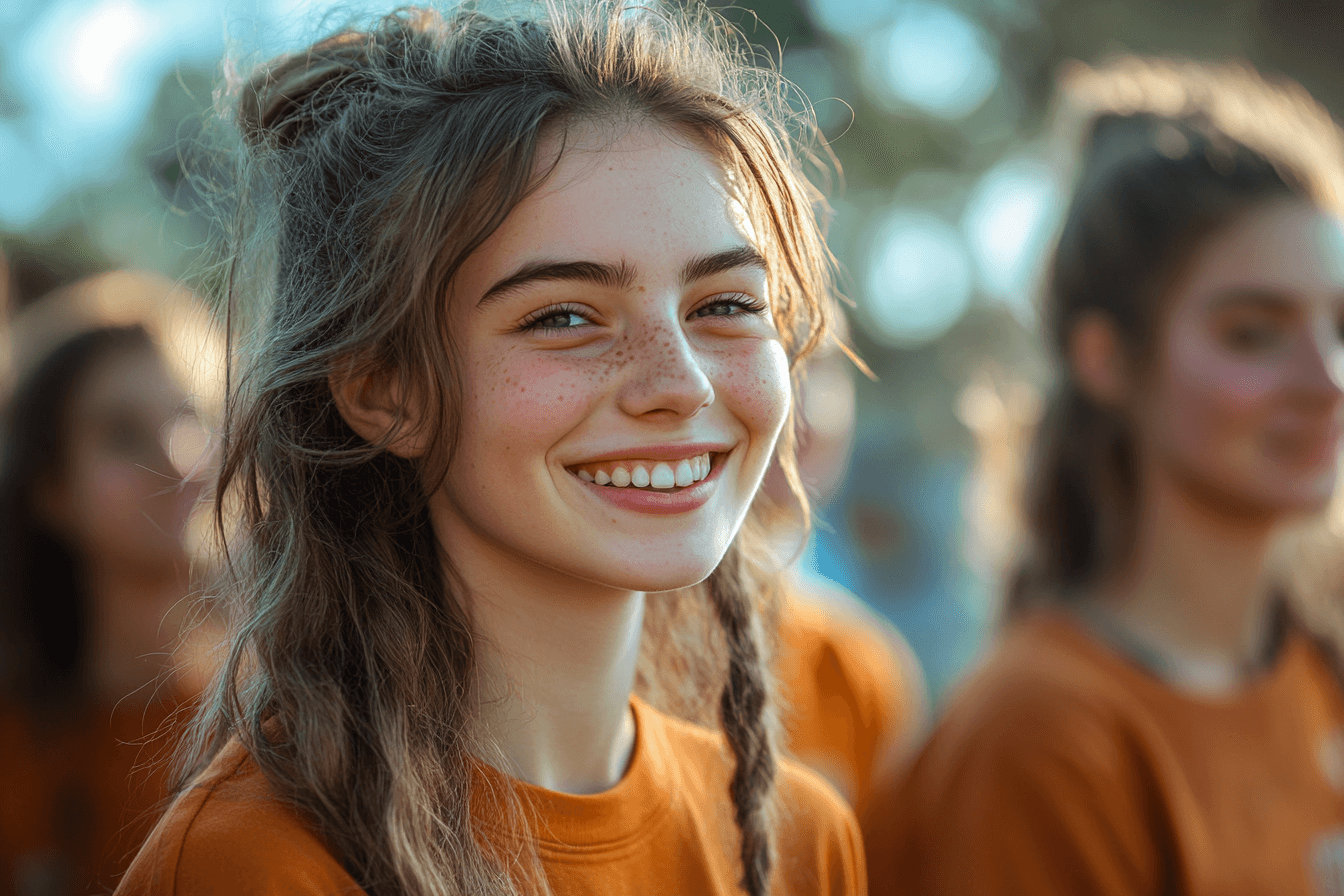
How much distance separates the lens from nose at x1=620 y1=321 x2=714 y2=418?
163 cm

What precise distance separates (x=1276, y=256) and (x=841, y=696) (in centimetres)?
195

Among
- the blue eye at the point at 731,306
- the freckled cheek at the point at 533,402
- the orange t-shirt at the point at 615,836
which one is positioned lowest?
the orange t-shirt at the point at 615,836

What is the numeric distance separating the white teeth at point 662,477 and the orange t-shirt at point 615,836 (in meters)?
0.48

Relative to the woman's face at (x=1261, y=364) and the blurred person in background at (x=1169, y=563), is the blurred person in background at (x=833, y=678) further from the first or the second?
the woman's face at (x=1261, y=364)

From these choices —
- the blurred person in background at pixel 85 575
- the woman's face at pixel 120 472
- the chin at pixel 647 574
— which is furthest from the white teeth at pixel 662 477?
the woman's face at pixel 120 472

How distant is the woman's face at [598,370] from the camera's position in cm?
163

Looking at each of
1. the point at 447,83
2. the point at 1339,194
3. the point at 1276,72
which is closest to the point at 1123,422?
the point at 1339,194

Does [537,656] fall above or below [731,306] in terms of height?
below

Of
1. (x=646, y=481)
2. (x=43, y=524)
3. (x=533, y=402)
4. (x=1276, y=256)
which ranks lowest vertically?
(x=43, y=524)

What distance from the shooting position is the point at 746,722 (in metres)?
2.08

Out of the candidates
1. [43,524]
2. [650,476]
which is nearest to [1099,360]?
[650,476]

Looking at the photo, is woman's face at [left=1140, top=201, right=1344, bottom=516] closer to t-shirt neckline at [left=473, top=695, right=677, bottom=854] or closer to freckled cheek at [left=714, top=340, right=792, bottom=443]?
freckled cheek at [left=714, top=340, right=792, bottom=443]

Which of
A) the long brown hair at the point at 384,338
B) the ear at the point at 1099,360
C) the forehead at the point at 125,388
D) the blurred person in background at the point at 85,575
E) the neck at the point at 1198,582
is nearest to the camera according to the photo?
the long brown hair at the point at 384,338

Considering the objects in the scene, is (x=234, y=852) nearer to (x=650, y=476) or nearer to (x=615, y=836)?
(x=615, y=836)
